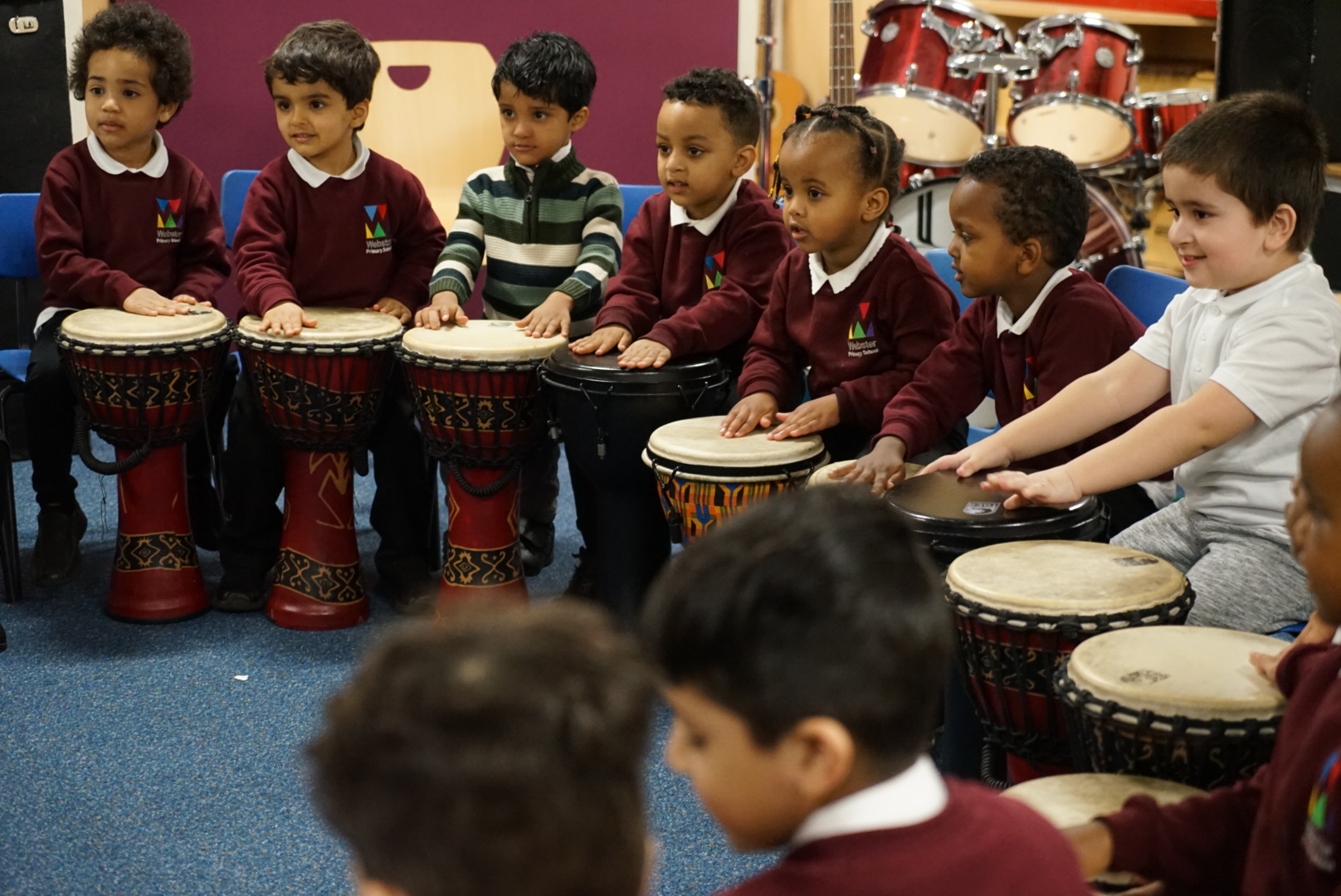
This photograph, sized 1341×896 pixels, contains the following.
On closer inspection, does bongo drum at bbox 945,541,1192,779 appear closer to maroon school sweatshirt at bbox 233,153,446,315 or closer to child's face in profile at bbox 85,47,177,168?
maroon school sweatshirt at bbox 233,153,446,315

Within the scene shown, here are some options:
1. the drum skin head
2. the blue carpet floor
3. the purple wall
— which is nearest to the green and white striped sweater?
the drum skin head

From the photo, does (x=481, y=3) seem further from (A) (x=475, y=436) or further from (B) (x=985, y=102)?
(A) (x=475, y=436)

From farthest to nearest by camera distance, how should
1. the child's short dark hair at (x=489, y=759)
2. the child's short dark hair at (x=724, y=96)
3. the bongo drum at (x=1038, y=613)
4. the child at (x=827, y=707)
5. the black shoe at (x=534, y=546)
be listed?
the black shoe at (x=534, y=546)
the child's short dark hair at (x=724, y=96)
the bongo drum at (x=1038, y=613)
the child at (x=827, y=707)
the child's short dark hair at (x=489, y=759)

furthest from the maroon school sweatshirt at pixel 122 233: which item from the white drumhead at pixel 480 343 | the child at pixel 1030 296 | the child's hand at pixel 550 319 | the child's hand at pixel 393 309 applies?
the child at pixel 1030 296

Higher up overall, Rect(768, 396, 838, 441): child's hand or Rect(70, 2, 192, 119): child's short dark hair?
Rect(70, 2, 192, 119): child's short dark hair

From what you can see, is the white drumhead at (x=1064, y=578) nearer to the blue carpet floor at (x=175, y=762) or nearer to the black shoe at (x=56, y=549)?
the blue carpet floor at (x=175, y=762)

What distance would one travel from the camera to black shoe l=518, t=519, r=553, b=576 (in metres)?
3.39

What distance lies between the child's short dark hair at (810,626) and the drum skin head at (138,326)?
7.40 feet

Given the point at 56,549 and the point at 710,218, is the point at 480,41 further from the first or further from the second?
the point at 56,549

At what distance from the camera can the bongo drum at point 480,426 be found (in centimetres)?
279

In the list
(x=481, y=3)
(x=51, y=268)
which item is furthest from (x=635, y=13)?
(x=51, y=268)

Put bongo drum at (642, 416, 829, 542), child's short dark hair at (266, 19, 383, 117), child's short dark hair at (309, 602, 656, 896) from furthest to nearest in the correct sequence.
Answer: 1. child's short dark hair at (266, 19, 383, 117)
2. bongo drum at (642, 416, 829, 542)
3. child's short dark hair at (309, 602, 656, 896)

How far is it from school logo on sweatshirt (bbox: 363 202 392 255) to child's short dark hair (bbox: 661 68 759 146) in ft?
2.49

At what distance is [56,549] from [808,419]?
1906 millimetres
